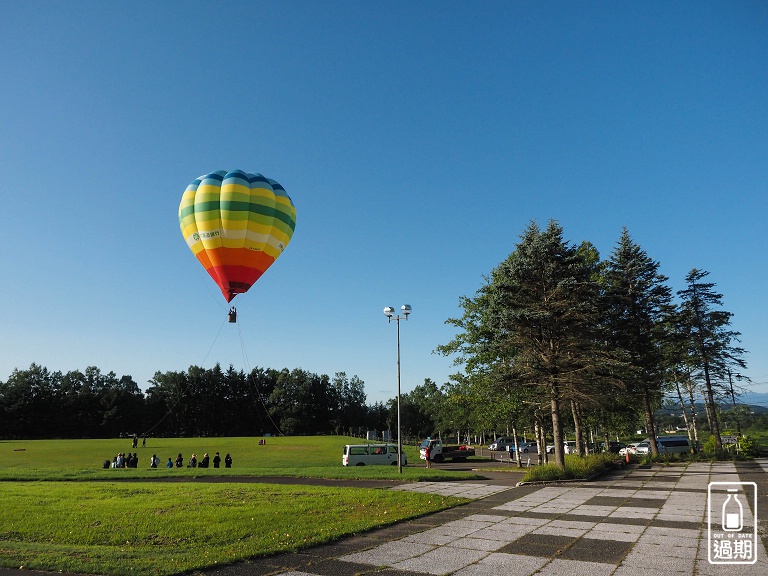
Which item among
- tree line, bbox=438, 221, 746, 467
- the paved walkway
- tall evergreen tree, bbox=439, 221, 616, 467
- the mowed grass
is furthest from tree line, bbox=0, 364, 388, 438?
the paved walkway

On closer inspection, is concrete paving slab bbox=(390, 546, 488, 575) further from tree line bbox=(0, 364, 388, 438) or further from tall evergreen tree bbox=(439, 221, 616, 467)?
tree line bbox=(0, 364, 388, 438)

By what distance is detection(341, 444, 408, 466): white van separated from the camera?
118 ft

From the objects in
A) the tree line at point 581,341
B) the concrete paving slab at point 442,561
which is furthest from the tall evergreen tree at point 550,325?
the concrete paving slab at point 442,561

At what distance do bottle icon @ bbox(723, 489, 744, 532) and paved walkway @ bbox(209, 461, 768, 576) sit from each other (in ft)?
0.71

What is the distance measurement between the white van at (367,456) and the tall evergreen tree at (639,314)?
17.2 metres

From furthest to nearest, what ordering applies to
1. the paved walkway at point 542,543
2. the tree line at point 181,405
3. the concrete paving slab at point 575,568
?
the tree line at point 181,405
the paved walkway at point 542,543
the concrete paving slab at point 575,568

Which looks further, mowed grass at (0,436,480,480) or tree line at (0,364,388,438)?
tree line at (0,364,388,438)

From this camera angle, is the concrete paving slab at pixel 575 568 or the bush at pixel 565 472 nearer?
the concrete paving slab at pixel 575 568

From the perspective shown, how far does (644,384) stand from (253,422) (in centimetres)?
11146

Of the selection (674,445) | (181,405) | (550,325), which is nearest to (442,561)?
(550,325)

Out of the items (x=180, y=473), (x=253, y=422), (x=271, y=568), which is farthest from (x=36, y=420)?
(x=271, y=568)

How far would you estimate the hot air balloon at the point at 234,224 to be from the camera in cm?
2464

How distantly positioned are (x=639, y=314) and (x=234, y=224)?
28.2 metres

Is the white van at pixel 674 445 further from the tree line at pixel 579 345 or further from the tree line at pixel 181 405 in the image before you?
the tree line at pixel 181 405
